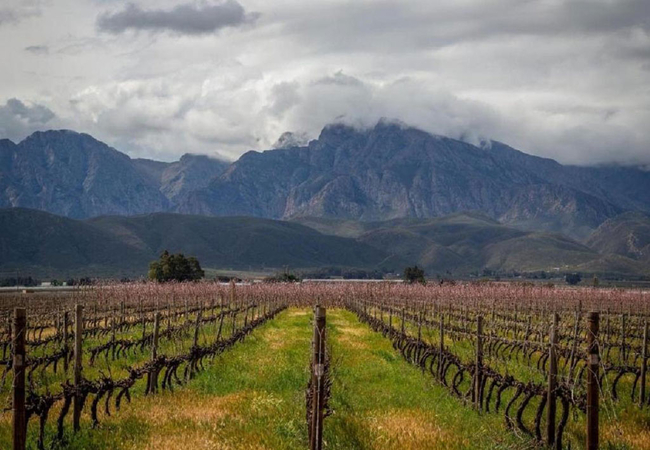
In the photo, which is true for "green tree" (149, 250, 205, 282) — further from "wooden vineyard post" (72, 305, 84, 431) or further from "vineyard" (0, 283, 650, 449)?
"wooden vineyard post" (72, 305, 84, 431)

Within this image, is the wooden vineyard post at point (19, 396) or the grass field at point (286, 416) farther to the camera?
the grass field at point (286, 416)

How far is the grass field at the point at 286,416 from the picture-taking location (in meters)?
13.4

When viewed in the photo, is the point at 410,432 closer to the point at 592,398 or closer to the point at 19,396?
the point at 592,398

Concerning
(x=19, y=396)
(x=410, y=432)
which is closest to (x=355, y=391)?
(x=410, y=432)

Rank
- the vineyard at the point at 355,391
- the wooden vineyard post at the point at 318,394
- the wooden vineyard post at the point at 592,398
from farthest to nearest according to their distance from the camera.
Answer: the vineyard at the point at 355,391 < the wooden vineyard post at the point at 318,394 < the wooden vineyard post at the point at 592,398

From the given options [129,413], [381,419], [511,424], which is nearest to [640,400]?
[511,424]

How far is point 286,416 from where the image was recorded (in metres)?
15.7

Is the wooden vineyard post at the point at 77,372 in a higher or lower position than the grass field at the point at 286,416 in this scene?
higher

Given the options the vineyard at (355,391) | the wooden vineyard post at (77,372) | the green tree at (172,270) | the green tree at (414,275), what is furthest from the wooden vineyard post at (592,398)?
the green tree at (414,275)

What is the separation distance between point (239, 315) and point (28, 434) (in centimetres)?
4300

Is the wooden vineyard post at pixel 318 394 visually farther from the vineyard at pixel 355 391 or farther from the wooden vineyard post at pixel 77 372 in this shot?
the wooden vineyard post at pixel 77 372

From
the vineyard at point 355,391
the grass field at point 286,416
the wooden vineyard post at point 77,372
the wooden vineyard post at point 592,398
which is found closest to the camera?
the wooden vineyard post at point 592,398

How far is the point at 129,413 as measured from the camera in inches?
627

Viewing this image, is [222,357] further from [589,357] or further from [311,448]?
[589,357]
